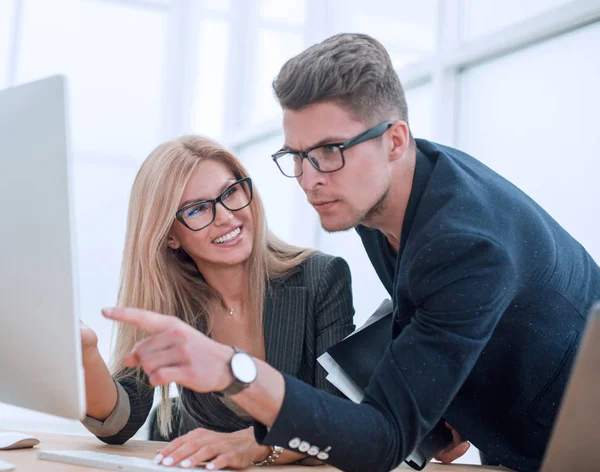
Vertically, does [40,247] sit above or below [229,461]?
above

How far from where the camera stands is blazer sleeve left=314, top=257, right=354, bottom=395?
204cm

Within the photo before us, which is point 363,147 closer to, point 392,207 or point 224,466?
point 392,207

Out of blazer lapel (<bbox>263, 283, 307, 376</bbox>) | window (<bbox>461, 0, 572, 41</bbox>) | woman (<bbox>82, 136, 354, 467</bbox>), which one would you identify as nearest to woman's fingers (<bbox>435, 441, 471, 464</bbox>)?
woman (<bbox>82, 136, 354, 467</bbox>)

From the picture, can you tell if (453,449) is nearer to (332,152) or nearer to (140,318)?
(332,152)

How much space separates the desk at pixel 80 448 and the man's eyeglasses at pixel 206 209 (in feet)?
2.02

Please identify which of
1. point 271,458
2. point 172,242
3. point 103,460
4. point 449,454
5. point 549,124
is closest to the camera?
point 103,460

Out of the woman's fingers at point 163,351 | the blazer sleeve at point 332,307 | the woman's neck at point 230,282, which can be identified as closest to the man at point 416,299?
the woman's fingers at point 163,351

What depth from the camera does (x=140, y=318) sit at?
43.9 inches

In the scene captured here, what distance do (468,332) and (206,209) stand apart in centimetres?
105

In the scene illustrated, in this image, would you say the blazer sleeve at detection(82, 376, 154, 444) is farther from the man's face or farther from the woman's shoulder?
the man's face

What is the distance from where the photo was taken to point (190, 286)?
90.2 inches

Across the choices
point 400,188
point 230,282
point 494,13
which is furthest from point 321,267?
point 494,13

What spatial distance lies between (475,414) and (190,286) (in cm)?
101

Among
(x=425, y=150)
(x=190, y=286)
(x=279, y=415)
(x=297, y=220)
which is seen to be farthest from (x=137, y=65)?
(x=279, y=415)
